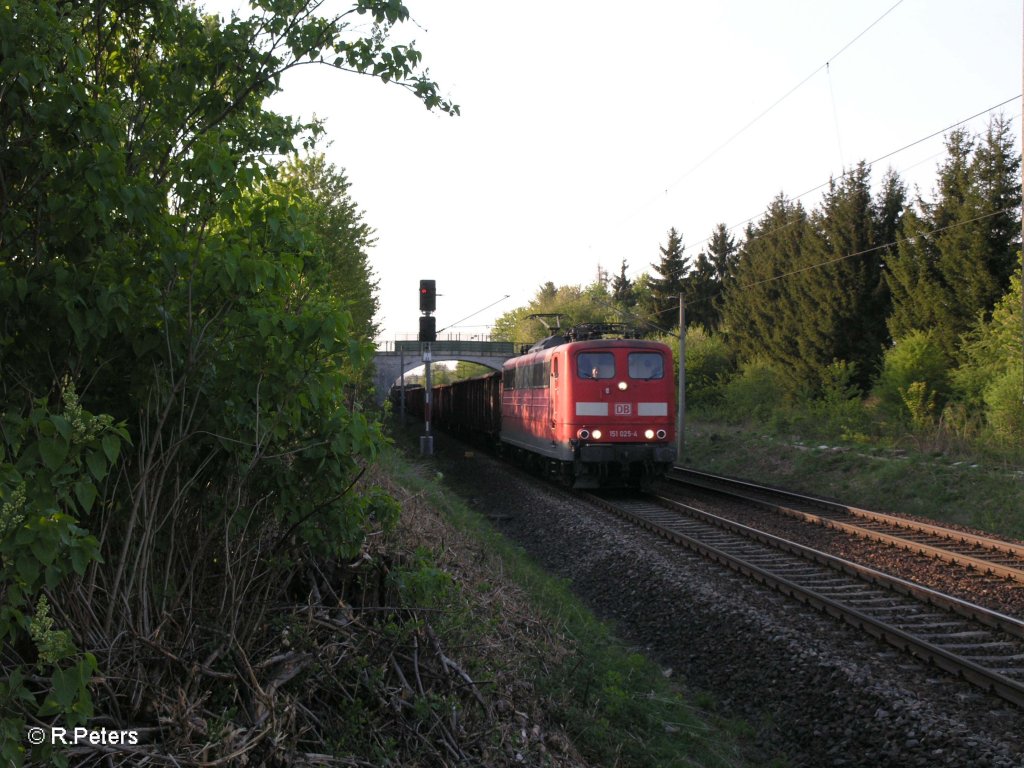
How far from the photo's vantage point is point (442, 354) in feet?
185

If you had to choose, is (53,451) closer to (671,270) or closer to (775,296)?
(775,296)

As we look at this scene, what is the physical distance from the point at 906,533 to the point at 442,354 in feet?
149

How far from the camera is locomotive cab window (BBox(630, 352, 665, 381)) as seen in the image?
56.3 feet

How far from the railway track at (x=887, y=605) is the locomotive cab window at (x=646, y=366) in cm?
490

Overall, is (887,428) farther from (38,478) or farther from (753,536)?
(38,478)

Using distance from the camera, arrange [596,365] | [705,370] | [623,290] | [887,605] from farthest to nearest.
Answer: [623,290], [705,370], [596,365], [887,605]

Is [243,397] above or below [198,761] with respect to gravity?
above

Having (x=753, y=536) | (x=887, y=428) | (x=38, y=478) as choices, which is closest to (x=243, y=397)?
(x=38, y=478)

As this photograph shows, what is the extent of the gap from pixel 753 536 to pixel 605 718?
6987 mm

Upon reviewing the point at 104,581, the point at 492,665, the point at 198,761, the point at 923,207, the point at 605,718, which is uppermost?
the point at 923,207

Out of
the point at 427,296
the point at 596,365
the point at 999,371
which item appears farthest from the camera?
the point at 999,371

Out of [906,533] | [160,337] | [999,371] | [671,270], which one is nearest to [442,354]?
[671,270]

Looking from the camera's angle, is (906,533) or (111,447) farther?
(906,533)

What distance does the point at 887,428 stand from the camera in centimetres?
2347
